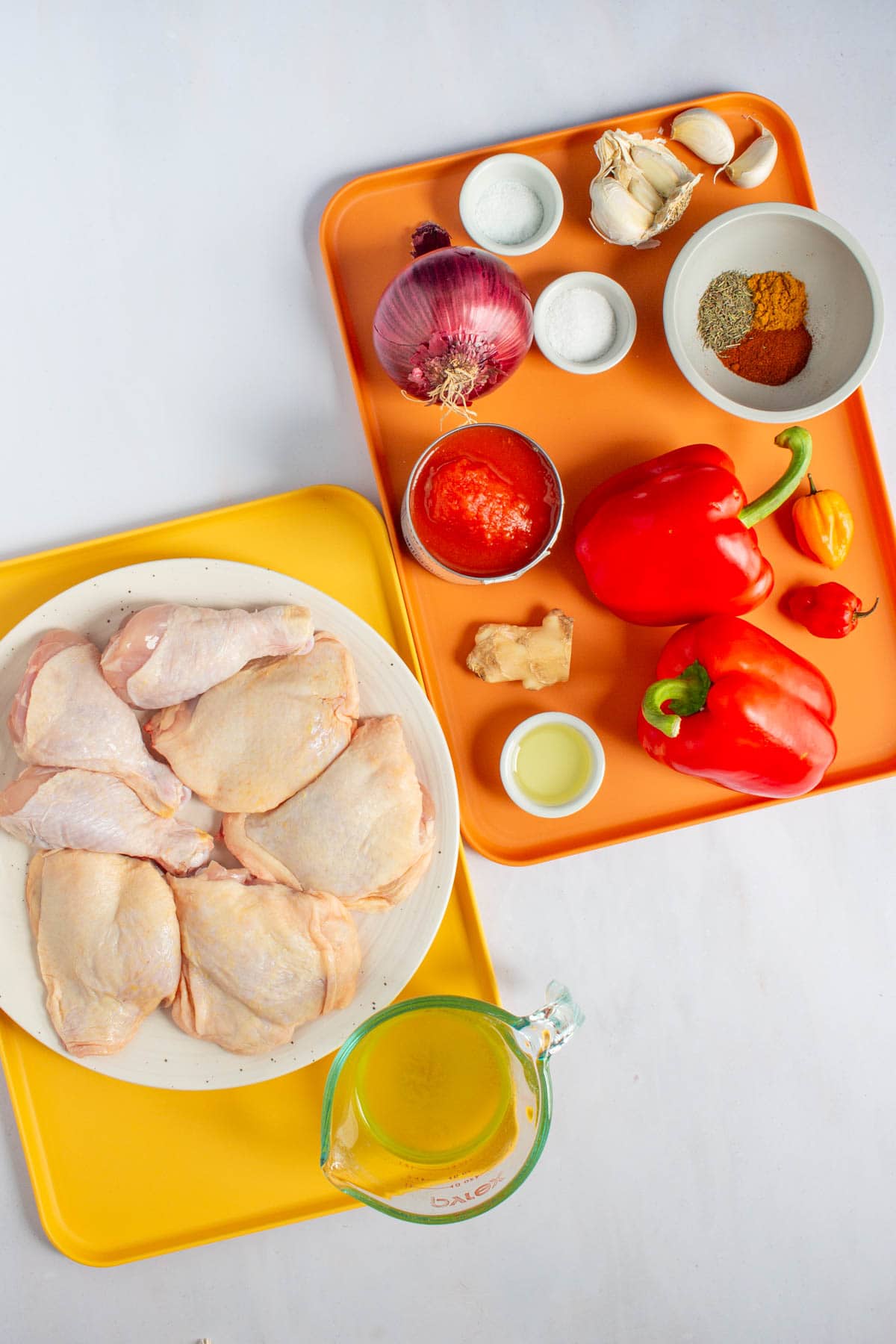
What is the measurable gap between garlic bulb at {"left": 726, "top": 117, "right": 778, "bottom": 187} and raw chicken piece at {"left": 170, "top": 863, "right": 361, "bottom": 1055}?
129cm

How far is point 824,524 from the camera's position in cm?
143

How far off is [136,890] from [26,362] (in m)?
0.87

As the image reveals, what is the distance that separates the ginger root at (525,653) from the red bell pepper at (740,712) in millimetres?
152

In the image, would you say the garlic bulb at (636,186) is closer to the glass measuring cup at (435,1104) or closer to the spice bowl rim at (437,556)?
the spice bowl rim at (437,556)

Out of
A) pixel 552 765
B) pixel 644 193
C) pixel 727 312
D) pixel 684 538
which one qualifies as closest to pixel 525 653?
pixel 552 765

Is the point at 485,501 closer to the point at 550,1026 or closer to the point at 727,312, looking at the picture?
the point at 727,312

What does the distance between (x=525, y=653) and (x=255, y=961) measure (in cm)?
60

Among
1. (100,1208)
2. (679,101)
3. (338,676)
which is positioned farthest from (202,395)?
(100,1208)

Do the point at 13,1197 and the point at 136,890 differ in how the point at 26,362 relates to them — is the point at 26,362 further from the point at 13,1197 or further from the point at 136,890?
the point at 13,1197

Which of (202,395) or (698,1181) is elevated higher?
(202,395)

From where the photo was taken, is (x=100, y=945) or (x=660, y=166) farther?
(x=660, y=166)

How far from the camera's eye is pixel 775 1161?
1.55 m

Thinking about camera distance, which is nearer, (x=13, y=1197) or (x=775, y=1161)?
(x=13, y=1197)

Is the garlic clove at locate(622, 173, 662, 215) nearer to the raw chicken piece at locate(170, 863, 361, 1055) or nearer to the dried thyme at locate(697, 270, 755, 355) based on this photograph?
the dried thyme at locate(697, 270, 755, 355)
